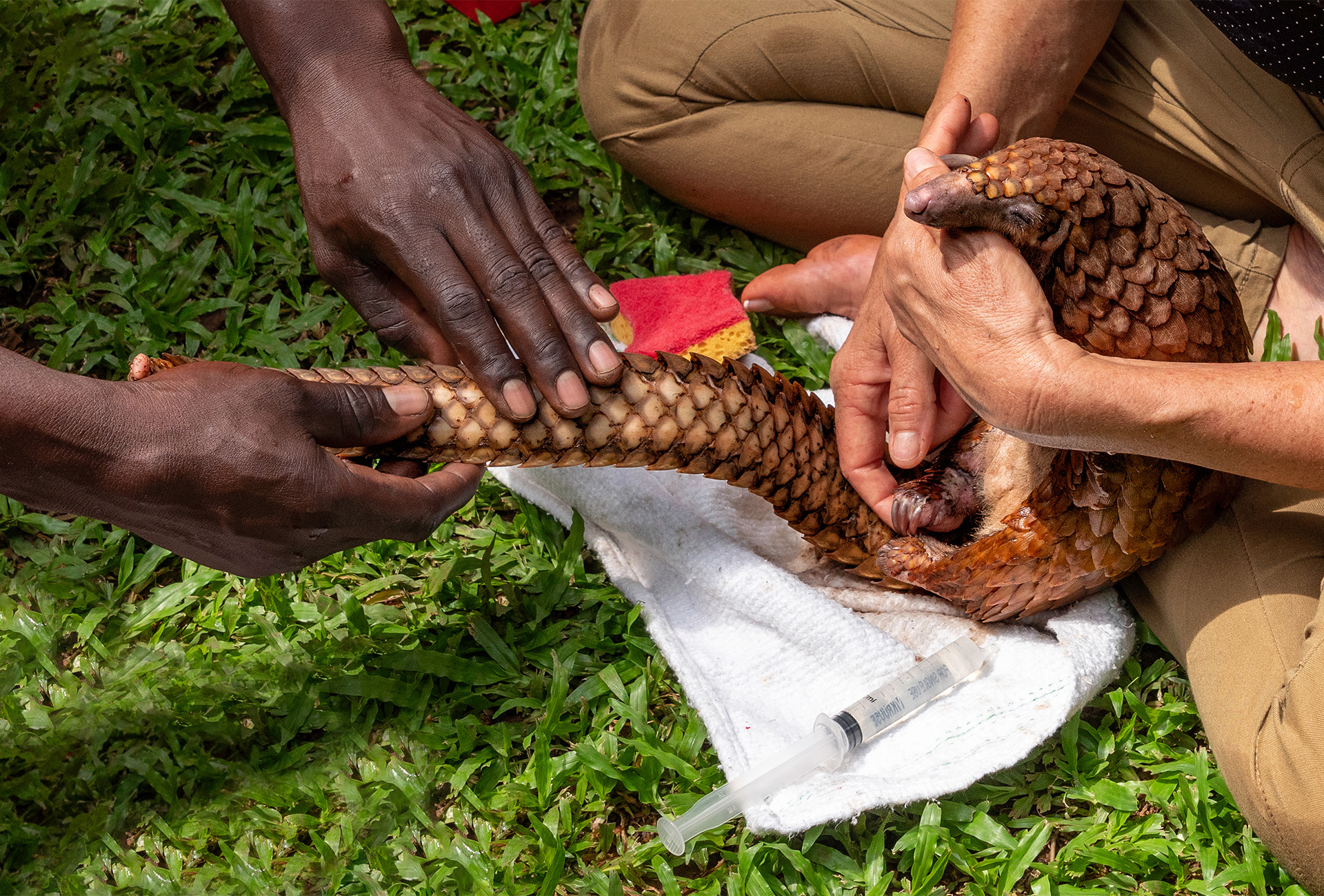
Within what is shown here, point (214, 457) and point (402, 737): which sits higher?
point (214, 457)

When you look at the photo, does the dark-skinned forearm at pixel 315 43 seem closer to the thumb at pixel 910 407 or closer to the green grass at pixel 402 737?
the green grass at pixel 402 737

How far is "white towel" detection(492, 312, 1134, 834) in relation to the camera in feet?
7.14

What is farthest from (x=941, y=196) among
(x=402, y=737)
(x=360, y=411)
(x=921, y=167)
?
(x=402, y=737)

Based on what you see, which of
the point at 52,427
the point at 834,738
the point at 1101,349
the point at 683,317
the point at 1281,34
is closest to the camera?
the point at 52,427

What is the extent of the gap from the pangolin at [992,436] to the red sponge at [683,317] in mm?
623

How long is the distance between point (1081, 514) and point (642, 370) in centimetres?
95

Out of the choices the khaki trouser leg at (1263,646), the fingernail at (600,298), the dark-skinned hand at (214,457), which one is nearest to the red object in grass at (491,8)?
the fingernail at (600,298)

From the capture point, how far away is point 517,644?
8.09 ft

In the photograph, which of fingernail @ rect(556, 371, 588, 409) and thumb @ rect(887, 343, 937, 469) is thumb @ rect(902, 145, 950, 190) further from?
fingernail @ rect(556, 371, 588, 409)

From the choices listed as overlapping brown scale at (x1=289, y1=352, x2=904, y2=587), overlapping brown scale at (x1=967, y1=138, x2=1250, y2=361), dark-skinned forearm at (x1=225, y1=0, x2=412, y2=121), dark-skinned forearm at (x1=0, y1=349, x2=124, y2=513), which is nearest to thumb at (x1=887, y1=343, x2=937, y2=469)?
overlapping brown scale at (x1=289, y1=352, x2=904, y2=587)

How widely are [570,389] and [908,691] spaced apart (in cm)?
106

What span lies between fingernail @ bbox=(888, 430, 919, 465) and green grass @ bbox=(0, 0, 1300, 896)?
746 millimetres

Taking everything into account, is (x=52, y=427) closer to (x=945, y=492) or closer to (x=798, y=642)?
(x=798, y=642)

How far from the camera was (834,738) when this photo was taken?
85.9 inches
